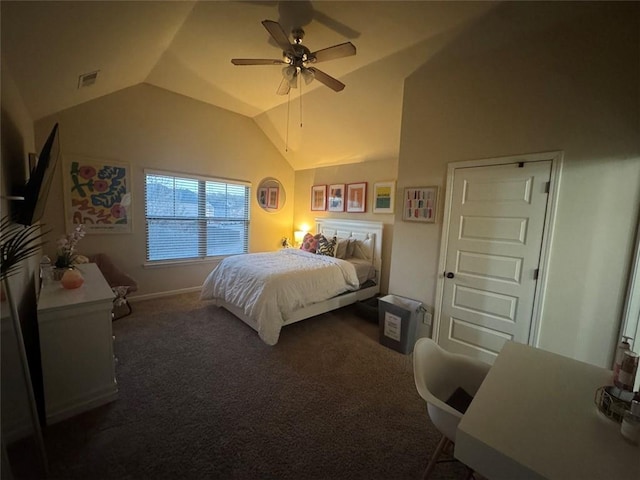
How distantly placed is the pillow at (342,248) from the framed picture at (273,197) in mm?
1858

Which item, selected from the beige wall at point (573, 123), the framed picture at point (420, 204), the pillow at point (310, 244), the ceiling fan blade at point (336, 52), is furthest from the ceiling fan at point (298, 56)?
the pillow at point (310, 244)

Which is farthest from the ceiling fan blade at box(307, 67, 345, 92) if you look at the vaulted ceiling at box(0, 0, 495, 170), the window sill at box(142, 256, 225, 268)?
the window sill at box(142, 256, 225, 268)

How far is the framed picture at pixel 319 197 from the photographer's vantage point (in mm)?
5109

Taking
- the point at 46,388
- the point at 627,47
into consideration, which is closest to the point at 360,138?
the point at 627,47

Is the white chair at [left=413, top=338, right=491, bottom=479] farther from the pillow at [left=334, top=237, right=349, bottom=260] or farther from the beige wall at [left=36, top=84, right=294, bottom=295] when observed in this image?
the beige wall at [left=36, top=84, right=294, bottom=295]

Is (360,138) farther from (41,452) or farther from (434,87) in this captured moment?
(41,452)

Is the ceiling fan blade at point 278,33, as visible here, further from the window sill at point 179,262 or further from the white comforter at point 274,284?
the window sill at point 179,262

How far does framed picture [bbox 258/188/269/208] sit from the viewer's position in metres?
5.21

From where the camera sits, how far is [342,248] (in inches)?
170

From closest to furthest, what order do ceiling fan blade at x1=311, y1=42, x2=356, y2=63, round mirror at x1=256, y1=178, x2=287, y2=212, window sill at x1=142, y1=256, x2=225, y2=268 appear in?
ceiling fan blade at x1=311, y1=42, x2=356, y2=63 < window sill at x1=142, y1=256, x2=225, y2=268 < round mirror at x1=256, y1=178, x2=287, y2=212

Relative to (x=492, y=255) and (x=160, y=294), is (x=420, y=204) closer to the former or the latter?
(x=492, y=255)

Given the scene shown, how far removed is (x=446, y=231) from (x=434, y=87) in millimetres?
1471

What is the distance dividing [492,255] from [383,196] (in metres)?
2.07

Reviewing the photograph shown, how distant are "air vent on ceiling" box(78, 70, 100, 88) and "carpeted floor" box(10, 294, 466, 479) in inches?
102
